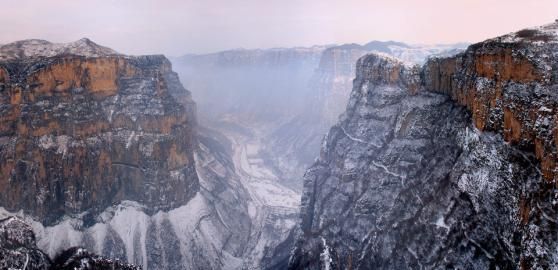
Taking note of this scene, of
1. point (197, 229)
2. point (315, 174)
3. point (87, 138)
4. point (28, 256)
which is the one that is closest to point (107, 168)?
point (87, 138)

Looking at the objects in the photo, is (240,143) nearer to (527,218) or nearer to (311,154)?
(311,154)

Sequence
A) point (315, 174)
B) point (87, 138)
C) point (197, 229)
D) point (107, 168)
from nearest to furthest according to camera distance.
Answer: point (87, 138), point (107, 168), point (315, 174), point (197, 229)

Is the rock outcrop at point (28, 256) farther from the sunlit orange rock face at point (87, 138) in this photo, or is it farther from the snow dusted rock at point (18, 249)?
the sunlit orange rock face at point (87, 138)

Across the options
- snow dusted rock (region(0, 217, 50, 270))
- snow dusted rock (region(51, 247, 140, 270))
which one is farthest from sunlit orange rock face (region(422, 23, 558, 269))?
snow dusted rock (region(0, 217, 50, 270))

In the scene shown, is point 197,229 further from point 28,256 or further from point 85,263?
point 28,256

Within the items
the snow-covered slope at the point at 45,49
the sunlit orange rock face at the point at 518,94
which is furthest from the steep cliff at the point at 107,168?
the sunlit orange rock face at the point at 518,94
